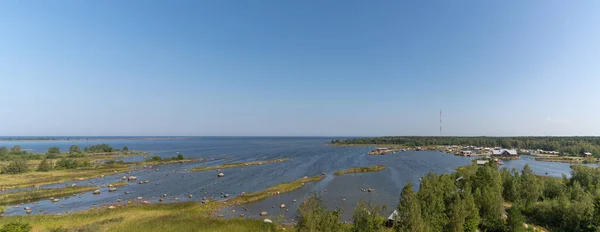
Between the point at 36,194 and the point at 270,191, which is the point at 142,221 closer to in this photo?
the point at 270,191

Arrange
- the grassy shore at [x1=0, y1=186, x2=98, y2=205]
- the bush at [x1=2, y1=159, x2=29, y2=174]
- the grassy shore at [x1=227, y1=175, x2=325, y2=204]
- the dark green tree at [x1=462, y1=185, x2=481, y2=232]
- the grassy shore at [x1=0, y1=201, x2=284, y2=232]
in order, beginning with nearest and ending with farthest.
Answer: the dark green tree at [x1=462, y1=185, x2=481, y2=232] → the grassy shore at [x1=0, y1=201, x2=284, y2=232] → the grassy shore at [x1=0, y1=186, x2=98, y2=205] → the grassy shore at [x1=227, y1=175, x2=325, y2=204] → the bush at [x1=2, y1=159, x2=29, y2=174]

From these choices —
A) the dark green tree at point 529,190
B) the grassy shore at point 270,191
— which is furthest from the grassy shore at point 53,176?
the dark green tree at point 529,190

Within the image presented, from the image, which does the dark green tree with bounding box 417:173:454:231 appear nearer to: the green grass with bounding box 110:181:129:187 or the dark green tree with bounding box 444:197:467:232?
the dark green tree with bounding box 444:197:467:232

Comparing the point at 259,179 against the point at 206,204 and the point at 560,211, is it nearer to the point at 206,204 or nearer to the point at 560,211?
the point at 206,204

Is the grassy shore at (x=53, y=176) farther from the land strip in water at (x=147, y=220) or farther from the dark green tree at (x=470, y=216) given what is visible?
the dark green tree at (x=470, y=216)

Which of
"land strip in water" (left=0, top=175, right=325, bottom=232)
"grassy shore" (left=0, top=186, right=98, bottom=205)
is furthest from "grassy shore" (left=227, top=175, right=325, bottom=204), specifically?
"grassy shore" (left=0, top=186, right=98, bottom=205)

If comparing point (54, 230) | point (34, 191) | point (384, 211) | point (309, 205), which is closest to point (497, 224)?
point (384, 211)
